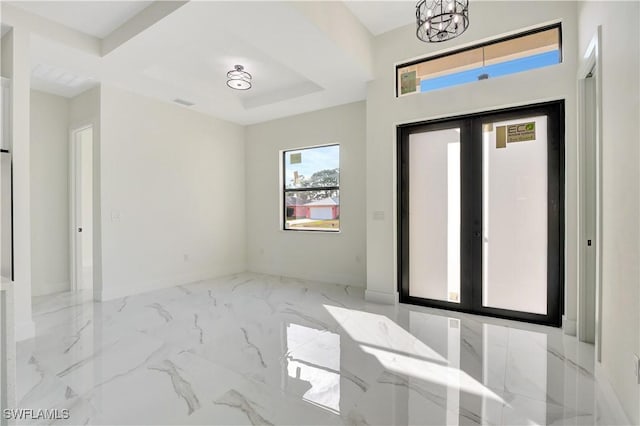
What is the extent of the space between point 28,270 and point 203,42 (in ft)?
9.58

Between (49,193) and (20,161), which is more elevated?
(20,161)

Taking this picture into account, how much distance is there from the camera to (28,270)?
305 centimetres

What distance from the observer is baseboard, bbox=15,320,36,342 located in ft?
9.53

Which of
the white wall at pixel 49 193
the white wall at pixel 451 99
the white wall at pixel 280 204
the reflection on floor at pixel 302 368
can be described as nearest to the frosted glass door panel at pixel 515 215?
the white wall at pixel 451 99

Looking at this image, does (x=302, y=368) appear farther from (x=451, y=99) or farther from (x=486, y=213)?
(x=451, y=99)

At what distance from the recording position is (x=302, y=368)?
7.91 feet

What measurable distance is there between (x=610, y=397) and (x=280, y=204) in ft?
15.9

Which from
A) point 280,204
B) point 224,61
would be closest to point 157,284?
point 280,204

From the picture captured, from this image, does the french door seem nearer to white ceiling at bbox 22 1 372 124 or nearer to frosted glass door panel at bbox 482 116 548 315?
frosted glass door panel at bbox 482 116 548 315

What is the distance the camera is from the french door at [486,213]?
3301mm

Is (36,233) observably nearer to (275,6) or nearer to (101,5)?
(101,5)

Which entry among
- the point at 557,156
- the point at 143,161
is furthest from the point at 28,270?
the point at 557,156

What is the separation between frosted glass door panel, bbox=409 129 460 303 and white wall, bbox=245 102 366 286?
1.02 m

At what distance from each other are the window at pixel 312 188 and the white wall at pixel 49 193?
3386 mm
